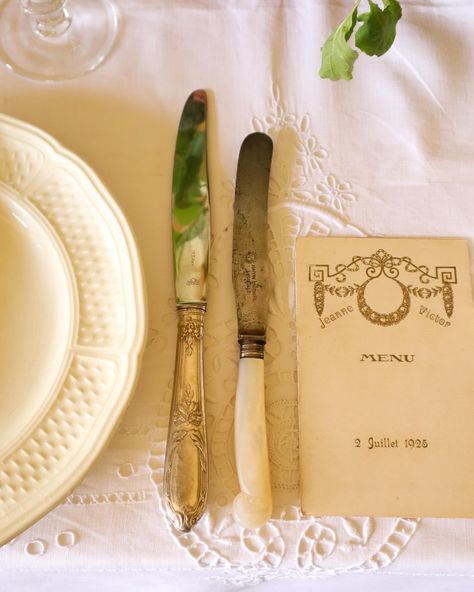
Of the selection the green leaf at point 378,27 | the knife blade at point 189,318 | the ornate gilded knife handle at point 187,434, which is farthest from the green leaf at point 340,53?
the ornate gilded knife handle at point 187,434

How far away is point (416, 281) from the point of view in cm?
53

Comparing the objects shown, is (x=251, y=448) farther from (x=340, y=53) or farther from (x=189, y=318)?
(x=340, y=53)

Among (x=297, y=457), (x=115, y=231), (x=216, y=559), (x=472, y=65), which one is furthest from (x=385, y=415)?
(x=472, y=65)

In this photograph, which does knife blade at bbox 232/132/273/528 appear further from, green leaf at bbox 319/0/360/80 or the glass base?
the glass base

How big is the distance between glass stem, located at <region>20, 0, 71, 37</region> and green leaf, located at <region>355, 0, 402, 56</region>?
0.34 m

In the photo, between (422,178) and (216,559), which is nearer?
(216,559)

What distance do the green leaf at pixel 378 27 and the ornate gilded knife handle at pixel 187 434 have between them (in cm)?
28

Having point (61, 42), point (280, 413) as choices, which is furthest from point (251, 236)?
point (61, 42)

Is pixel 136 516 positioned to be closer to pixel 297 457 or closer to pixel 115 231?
pixel 297 457

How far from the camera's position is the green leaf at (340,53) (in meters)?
0.48

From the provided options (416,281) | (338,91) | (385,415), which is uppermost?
(338,91)

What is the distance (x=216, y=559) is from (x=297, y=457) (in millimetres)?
107

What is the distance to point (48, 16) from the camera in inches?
23.7

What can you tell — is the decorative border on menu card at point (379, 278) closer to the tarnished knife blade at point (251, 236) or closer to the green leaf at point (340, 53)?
the tarnished knife blade at point (251, 236)
